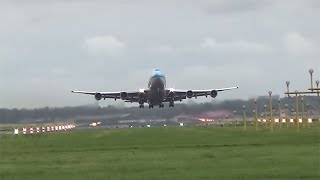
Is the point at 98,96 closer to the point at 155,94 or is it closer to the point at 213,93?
the point at 155,94

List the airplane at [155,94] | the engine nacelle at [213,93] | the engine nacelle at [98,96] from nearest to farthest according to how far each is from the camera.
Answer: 1. the airplane at [155,94]
2. the engine nacelle at [98,96]
3. the engine nacelle at [213,93]

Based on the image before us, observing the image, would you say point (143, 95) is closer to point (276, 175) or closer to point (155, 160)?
point (155, 160)

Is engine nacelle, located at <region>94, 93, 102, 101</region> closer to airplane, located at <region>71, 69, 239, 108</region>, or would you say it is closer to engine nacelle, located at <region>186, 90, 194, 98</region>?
airplane, located at <region>71, 69, 239, 108</region>

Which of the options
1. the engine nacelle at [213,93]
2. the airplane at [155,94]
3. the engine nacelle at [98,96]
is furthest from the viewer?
the engine nacelle at [213,93]

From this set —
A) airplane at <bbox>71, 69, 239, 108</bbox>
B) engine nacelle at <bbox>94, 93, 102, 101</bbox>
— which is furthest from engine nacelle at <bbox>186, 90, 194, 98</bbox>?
engine nacelle at <bbox>94, 93, 102, 101</bbox>

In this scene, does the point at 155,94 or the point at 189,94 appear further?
the point at 189,94

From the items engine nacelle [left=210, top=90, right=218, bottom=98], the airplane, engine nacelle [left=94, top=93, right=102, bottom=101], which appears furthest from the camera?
engine nacelle [left=210, top=90, right=218, bottom=98]

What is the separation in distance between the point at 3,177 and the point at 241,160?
30.5 ft

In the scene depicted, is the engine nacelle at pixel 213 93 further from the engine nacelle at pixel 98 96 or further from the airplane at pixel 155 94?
the engine nacelle at pixel 98 96

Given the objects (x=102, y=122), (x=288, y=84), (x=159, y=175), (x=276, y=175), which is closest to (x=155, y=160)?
(x=159, y=175)

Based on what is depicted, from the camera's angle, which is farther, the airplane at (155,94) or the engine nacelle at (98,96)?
the engine nacelle at (98,96)

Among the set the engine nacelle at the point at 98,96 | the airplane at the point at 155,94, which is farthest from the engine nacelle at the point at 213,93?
the engine nacelle at the point at 98,96

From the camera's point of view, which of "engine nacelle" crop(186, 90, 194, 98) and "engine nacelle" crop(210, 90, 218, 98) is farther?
"engine nacelle" crop(210, 90, 218, 98)

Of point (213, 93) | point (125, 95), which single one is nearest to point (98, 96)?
point (125, 95)
